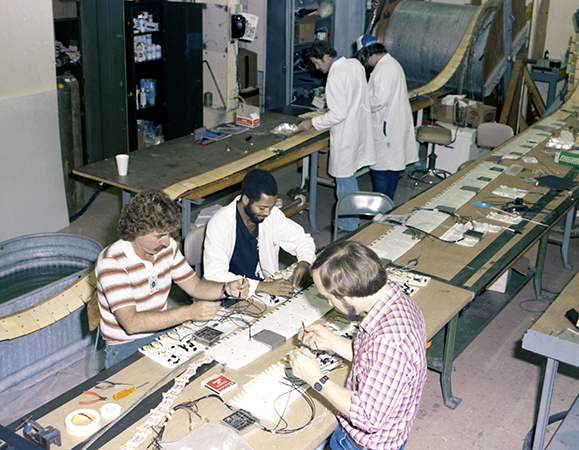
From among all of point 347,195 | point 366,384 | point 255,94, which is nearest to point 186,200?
point 347,195

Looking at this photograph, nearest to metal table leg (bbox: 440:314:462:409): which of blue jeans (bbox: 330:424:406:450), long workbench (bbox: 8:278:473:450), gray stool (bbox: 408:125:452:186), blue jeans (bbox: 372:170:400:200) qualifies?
long workbench (bbox: 8:278:473:450)

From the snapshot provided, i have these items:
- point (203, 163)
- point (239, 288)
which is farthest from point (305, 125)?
point (239, 288)

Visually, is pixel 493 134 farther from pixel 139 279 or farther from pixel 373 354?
pixel 373 354

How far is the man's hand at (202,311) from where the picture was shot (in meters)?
2.73

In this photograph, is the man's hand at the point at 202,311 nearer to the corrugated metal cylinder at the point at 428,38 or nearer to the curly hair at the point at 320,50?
the curly hair at the point at 320,50

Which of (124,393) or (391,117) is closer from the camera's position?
(124,393)

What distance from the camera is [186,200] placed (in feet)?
14.4

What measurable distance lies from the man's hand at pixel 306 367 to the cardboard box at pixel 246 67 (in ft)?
20.6

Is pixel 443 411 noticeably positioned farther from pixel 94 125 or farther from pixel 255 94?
pixel 255 94

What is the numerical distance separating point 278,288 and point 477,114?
533 centimetres

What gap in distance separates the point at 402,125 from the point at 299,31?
3262 millimetres

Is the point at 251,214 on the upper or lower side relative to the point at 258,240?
upper

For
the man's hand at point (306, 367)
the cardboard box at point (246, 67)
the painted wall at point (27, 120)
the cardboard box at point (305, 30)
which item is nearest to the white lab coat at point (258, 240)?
the man's hand at point (306, 367)

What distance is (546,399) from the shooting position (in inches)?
115
